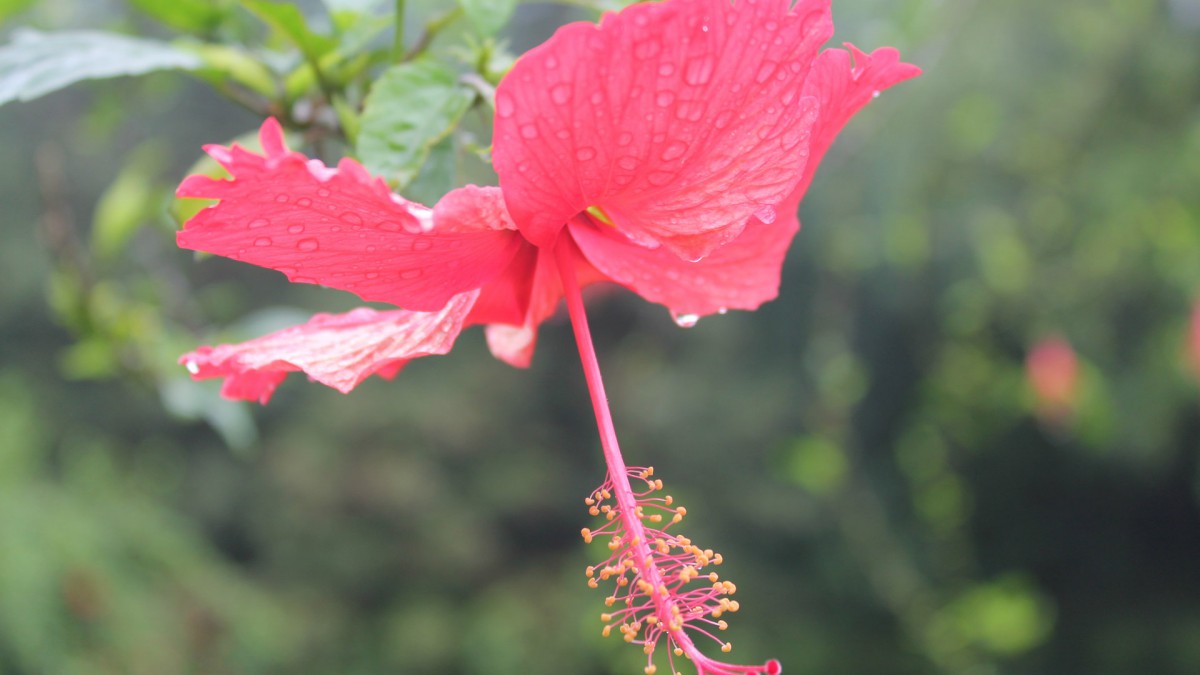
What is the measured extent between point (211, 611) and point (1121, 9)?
324cm

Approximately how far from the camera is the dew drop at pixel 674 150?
42 centimetres

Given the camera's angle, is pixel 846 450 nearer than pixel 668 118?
No

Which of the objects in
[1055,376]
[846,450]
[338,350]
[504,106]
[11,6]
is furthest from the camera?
[846,450]

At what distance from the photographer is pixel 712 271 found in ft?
1.91

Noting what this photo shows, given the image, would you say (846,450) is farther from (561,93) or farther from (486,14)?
(561,93)

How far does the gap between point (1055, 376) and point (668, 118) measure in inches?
102

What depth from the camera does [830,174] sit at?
3.19 meters

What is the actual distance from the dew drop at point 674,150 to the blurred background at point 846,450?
1098 mm

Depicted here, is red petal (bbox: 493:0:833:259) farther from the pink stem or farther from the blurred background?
the blurred background

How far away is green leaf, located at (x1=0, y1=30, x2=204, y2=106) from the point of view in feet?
1.74

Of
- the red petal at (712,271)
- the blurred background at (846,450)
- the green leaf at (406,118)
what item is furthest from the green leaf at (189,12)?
the blurred background at (846,450)

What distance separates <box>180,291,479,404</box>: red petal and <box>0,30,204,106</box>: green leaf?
173 mm

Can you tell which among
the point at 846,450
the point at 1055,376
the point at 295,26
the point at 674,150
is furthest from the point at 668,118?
the point at 846,450

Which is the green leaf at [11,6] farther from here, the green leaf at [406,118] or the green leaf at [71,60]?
the green leaf at [406,118]
